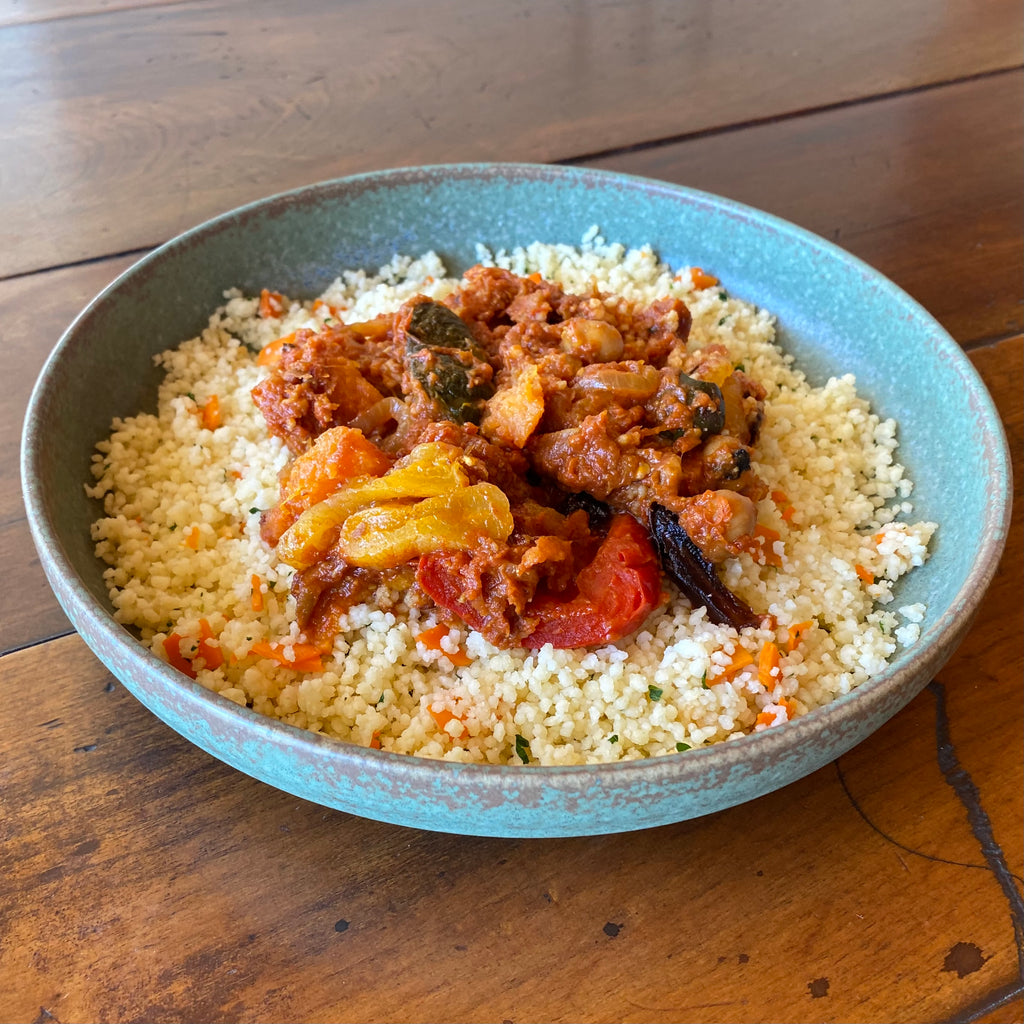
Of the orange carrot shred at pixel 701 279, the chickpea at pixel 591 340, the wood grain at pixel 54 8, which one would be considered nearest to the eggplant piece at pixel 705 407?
the chickpea at pixel 591 340

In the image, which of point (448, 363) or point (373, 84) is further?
point (373, 84)

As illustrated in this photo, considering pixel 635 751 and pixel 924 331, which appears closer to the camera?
pixel 635 751

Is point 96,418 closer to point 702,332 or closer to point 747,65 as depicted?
point 702,332

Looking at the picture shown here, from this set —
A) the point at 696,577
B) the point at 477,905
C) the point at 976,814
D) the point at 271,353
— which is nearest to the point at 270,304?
the point at 271,353

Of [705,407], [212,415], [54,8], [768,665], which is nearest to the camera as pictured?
[768,665]

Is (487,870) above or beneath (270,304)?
beneath

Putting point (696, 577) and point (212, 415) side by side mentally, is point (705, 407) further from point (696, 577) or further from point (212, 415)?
point (212, 415)

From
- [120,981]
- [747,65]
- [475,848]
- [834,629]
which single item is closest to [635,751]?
[475,848]

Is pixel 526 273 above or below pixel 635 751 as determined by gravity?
above
